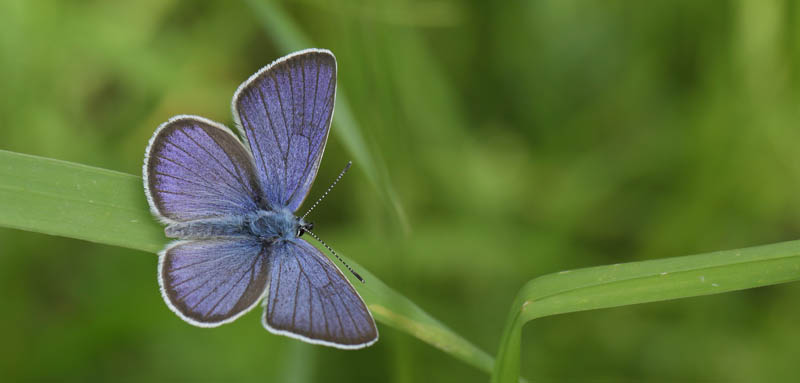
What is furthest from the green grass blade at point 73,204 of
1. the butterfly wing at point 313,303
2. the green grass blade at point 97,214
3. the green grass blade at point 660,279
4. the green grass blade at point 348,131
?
the green grass blade at point 660,279

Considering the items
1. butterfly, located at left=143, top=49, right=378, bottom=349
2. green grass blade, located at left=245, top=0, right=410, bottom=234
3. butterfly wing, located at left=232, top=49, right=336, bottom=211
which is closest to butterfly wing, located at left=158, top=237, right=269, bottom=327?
butterfly, located at left=143, top=49, right=378, bottom=349

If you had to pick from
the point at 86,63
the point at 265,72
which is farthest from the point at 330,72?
the point at 86,63

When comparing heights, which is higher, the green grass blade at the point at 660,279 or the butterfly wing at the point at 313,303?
the green grass blade at the point at 660,279

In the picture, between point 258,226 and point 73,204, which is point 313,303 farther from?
point 73,204

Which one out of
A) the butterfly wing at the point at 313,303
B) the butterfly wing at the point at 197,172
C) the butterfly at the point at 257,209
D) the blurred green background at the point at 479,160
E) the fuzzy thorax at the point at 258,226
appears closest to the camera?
the butterfly wing at the point at 313,303

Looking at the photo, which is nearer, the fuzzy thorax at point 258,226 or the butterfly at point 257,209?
the butterfly at point 257,209

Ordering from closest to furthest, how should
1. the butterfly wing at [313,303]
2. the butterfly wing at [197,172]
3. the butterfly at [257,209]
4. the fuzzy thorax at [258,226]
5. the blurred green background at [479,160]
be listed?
the butterfly wing at [313,303], the butterfly at [257,209], the butterfly wing at [197,172], the fuzzy thorax at [258,226], the blurred green background at [479,160]

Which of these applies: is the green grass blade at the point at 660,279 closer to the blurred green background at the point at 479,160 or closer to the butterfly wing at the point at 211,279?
the butterfly wing at the point at 211,279
